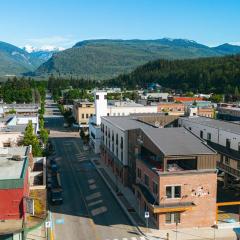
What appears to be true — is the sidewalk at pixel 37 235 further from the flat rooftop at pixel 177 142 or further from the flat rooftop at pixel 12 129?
the flat rooftop at pixel 12 129

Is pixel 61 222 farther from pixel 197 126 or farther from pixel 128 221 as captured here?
pixel 197 126

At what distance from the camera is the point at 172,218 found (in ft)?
145

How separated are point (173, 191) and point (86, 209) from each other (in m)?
12.1

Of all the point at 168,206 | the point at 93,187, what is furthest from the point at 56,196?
the point at 168,206

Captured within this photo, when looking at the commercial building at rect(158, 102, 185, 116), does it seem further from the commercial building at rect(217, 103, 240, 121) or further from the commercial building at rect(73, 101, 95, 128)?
the commercial building at rect(217, 103, 240, 121)

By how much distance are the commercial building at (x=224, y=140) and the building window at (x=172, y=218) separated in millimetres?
12804

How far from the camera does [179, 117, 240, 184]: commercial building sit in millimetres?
54269

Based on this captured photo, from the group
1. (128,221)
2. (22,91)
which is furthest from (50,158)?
(22,91)

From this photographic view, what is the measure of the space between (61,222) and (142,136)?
14.3 meters

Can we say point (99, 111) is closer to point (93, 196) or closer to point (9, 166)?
point (93, 196)

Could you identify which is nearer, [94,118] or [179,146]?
[179,146]

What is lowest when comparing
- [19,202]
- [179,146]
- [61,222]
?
[61,222]

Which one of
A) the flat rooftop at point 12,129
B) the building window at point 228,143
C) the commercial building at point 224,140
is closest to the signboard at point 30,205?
the commercial building at point 224,140

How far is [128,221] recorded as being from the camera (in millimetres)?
46406
